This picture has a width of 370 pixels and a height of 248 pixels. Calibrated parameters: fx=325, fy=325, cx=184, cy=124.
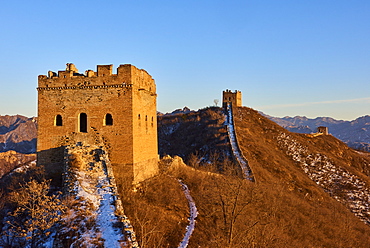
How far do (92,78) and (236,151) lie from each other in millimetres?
27234

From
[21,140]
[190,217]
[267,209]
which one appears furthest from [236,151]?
[21,140]

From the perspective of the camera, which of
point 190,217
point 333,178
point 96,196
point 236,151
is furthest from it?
point 333,178

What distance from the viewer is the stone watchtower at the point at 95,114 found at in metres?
16.5

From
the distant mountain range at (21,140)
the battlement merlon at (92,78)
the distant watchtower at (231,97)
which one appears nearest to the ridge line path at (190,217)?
the battlement merlon at (92,78)

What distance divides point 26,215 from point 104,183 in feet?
9.63

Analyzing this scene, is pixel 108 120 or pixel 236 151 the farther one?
pixel 236 151

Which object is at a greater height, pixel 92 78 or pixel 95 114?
pixel 92 78

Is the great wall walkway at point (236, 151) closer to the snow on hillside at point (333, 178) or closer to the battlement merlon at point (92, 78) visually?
the snow on hillside at point (333, 178)

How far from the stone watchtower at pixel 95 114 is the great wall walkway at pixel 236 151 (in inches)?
715

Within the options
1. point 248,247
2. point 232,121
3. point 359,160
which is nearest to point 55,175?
point 248,247

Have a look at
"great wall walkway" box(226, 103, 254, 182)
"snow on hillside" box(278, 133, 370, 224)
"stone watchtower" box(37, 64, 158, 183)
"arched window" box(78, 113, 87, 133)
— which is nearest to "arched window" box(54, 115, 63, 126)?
"stone watchtower" box(37, 64, 158, 183)

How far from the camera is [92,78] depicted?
1675 cm

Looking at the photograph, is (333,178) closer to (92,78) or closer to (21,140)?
(92,78)

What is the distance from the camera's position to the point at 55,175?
15.8 m
